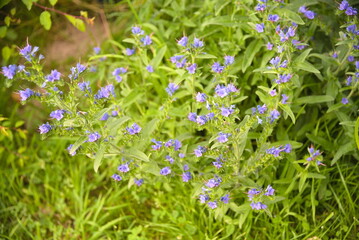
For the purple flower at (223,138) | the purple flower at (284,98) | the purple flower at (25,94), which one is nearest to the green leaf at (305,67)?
the purple flower at (284,98)

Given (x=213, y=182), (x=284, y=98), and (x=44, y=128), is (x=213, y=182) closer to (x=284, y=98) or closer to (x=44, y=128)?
(x=284, y=98)

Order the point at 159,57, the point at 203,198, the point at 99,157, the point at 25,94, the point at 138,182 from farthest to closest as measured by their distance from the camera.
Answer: the point at 159,57 → the point at 138,182 → the point at 203,198 → the point at 99,157 → the point at 25,94

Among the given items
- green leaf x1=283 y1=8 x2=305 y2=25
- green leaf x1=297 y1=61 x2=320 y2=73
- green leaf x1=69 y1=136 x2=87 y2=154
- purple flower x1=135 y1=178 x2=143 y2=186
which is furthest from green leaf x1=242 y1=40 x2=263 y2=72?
green leaf x1=69 y1=136 x2=87 y2=154

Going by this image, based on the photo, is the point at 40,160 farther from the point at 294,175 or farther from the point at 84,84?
the point at 294,175

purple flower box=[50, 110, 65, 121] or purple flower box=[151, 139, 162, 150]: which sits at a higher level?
purple flower box=[50, 110, 65, 121]

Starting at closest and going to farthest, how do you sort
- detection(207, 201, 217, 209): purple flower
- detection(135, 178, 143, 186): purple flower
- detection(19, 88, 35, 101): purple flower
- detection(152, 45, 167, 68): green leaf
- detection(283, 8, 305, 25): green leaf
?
detection(19, 88, 35, 101): purple flower → detection(207, 201, 217, 209): purple flower → detection(283, 8, 305, 25): green leaf → detection(135, 178, 143, 186): purple flower → detection(152, 45, 167, 68): green leaf

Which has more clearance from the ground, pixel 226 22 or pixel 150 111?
pixel 226 22

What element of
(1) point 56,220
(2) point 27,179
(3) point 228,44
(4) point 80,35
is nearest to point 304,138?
(3) point 228,44

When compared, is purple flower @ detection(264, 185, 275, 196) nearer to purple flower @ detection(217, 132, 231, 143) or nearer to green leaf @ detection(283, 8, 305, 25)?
purple flower @ detection(217, 132, 231, 143)

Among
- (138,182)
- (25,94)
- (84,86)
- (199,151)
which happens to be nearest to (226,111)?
(199,151)

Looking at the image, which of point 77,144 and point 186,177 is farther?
point 186,177

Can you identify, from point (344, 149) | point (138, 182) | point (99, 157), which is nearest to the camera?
point (99, 157)
